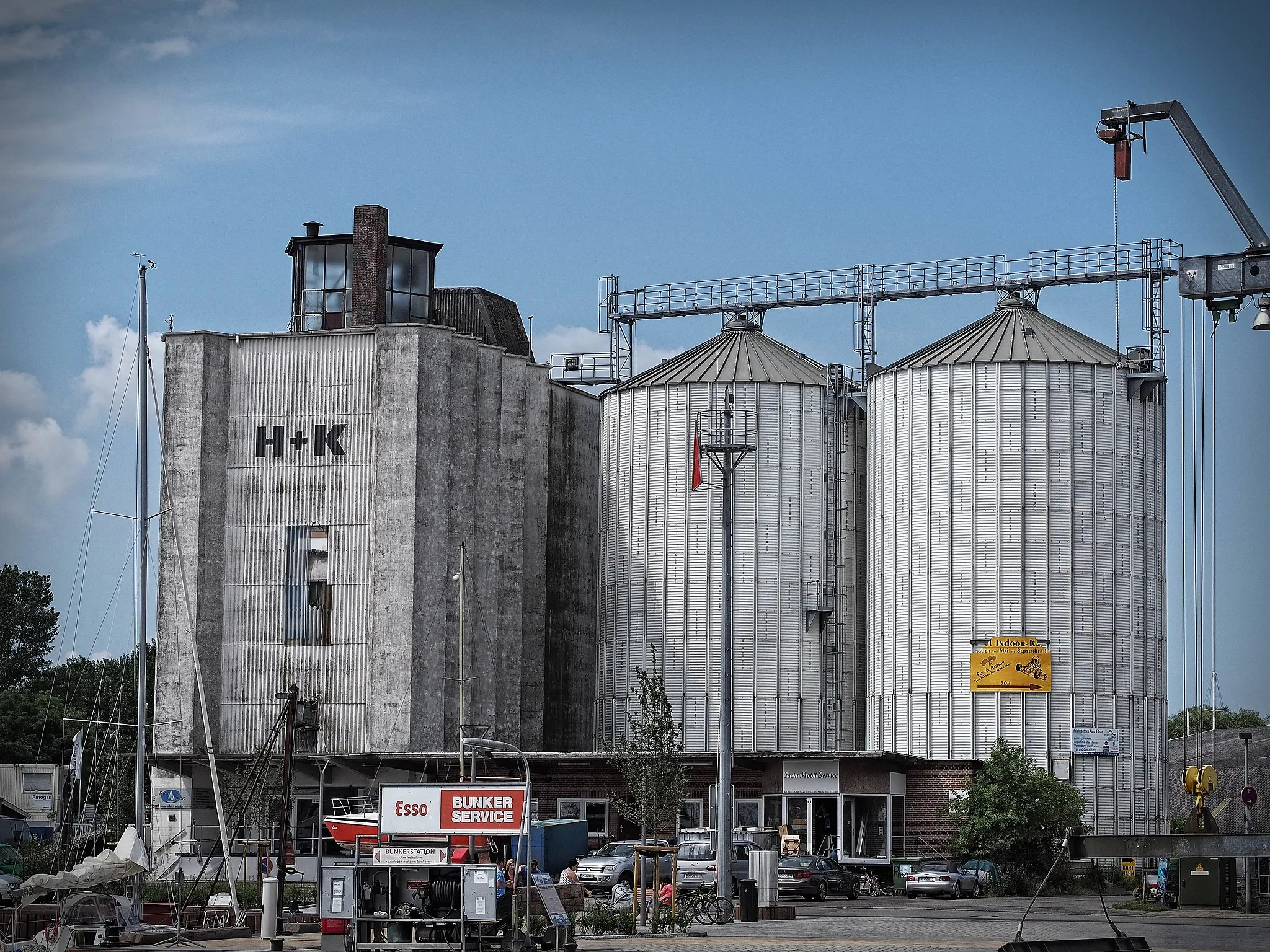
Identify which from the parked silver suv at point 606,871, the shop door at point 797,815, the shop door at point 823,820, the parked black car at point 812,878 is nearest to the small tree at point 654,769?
the parked silver suv at point 606,871

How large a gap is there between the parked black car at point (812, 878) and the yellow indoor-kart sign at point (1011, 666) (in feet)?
54.5

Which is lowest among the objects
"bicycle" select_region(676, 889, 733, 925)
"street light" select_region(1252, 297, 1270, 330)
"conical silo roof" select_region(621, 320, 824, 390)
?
"bicycle" select_region(676, 889, 733, 925)

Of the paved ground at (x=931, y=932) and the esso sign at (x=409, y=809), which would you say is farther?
the paved ground at (x=931, y=932)

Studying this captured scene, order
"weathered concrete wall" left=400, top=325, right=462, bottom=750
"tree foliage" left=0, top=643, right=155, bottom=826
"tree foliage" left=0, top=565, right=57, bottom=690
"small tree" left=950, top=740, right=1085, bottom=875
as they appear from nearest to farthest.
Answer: "small tree" left=950, top=740, right=1085, bottom=875
"weathered concrete wall" left=400, top=325, right=462, bottom=750
"tree foliage" left=0, top=643, right=155, bottom=826
"tree foliage" left=0, top=565, right=57, bottom=690

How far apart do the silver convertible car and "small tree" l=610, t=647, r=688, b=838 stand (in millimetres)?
7752

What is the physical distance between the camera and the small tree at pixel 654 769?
5503 centimetres

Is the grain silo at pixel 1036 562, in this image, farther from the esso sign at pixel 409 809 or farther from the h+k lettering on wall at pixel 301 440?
the esso sign at pixel 409 809

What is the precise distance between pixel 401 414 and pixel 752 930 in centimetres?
3688

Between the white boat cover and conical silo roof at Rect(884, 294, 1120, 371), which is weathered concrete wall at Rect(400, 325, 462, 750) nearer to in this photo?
conical silo roof at Rect(884, 294, 1120, 371)

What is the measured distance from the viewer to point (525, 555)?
75.6m

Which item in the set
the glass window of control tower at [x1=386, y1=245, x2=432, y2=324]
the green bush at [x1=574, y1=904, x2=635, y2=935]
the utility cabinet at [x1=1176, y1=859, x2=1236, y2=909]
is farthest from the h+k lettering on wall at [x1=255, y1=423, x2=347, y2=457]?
the utility cabinet at [x1=1176, y1=859, x2=1236, y2=909]

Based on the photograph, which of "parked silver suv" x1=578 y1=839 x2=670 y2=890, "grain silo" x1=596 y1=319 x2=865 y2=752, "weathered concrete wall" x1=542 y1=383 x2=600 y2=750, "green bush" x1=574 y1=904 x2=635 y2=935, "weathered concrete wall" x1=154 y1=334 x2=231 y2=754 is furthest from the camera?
"weathered concrete wall" x1=542 y1=383 x2=600 y2=750

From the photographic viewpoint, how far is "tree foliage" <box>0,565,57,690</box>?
132m

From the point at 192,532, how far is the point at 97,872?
3840 centimetres
